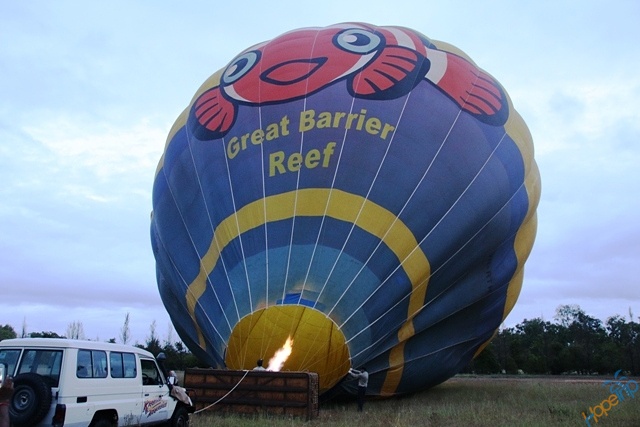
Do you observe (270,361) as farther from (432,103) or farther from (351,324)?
(432,103)

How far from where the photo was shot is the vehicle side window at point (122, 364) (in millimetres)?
Result: 6289

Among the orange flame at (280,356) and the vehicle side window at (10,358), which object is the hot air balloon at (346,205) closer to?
the orange flame at (280,356)

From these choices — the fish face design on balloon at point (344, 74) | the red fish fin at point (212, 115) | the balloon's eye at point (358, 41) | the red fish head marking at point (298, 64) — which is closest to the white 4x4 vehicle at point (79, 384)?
the red fish fin at point (212, 115)

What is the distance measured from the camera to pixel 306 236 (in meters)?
8.76

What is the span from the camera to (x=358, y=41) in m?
10.6

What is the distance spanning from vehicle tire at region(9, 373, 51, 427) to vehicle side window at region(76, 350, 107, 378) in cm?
40

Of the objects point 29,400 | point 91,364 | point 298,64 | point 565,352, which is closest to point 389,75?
point 298,64

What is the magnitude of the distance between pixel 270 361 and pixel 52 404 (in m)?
3.35

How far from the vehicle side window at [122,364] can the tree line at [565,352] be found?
27.1 metres

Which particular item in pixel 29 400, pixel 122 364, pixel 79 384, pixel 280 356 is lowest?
pixel 29 400

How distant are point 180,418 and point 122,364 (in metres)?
Result: 1.29

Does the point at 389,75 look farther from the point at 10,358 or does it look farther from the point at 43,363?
the point at 10,358

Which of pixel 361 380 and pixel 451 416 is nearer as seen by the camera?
pixel 451 416

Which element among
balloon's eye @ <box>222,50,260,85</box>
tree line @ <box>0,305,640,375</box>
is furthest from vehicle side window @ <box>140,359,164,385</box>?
tree line @ <box>0,305,640,375</box>
